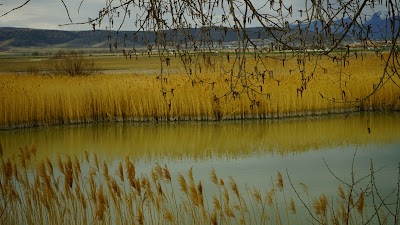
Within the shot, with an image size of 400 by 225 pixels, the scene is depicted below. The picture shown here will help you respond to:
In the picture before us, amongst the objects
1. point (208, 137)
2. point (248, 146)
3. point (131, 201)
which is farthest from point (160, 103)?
point (131, 201)

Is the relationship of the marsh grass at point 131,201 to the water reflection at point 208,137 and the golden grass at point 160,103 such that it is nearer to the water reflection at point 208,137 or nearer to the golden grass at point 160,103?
the water reflection at point 208,137

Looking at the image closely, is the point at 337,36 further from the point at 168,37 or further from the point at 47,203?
the point at 47,203

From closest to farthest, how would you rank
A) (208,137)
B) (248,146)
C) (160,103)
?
(248,146), (208,137), (160,103)

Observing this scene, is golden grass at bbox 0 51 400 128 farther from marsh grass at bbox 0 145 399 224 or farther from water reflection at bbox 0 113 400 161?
marsh grass at bbox 0 145 399 224

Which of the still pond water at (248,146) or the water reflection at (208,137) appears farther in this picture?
the water reflection at (208,137)

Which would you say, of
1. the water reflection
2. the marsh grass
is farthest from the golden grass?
the marsh grass

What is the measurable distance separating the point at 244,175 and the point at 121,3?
18.0 feet

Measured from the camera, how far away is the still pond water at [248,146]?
7.57 metres

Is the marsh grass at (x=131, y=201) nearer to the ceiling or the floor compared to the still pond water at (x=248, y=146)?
nearer to the ceiling

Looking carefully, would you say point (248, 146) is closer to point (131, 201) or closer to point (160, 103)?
point (160, 103)

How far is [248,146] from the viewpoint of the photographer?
9844 millimetres

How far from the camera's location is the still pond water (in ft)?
24.8

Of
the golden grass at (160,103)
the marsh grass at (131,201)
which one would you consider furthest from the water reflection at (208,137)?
the marsh grass at (131,201)

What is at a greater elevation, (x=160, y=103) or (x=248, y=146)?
(x=160, y=103)
